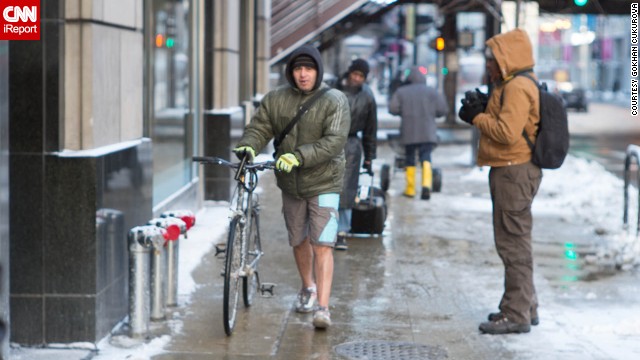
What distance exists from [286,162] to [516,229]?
162 cm

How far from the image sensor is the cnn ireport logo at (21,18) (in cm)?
588

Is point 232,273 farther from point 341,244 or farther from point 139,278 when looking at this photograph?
point 341,244

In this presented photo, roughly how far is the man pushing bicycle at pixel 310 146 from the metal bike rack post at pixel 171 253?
28.5 inches

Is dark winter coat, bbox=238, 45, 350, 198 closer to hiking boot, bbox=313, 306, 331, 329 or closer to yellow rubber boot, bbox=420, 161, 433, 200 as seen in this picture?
hiking boot, bbox=313, 306, 331, 329

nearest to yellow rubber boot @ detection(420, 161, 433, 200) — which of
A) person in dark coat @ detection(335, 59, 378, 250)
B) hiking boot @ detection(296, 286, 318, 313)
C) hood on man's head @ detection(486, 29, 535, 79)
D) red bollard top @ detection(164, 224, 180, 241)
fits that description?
person in dark coat @ detection(335, 59, 378, 250)

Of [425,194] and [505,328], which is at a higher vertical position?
[425,194]

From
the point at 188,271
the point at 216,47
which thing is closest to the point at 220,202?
the point at 216,47

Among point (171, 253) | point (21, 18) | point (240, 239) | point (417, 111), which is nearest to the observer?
point (21, 18)

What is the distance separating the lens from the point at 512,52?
7.66 metres

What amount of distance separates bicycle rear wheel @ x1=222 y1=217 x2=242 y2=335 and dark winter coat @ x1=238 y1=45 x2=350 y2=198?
56cm

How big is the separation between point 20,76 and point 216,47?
7.80 metres

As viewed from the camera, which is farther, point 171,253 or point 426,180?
point 426,180

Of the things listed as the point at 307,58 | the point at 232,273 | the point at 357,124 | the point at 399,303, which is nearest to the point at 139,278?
the point at 232,273

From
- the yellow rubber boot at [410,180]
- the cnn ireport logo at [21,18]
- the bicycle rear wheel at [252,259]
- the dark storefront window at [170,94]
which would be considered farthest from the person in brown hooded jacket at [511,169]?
the yellow rubber boot at [410,180]
